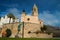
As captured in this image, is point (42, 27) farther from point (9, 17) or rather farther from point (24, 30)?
point (9, 17)

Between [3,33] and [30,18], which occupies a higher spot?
[30,18]

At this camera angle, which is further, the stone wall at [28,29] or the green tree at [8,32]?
the green tree at [8,32]

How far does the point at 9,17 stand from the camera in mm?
37281

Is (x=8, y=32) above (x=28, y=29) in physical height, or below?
below

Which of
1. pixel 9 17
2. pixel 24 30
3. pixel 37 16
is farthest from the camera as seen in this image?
pixel 9 17

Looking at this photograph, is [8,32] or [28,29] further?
[8,32]

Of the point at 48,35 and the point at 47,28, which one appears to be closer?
the point at 48,35

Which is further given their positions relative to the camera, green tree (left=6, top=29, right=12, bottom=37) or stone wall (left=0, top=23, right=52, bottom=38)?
green tree (left=6, top=29, right=12, bottom=37)

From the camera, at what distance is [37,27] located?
1174 inches

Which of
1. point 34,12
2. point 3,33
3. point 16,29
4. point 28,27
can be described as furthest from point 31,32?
point 34,12

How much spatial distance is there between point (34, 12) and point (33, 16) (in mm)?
1160

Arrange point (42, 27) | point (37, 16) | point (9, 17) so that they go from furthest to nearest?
point (9, 17)
point (37, 16)
point (42, 27)

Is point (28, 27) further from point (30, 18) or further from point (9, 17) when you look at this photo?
point (9, 17)

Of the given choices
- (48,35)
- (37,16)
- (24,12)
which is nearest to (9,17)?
(24,12)
